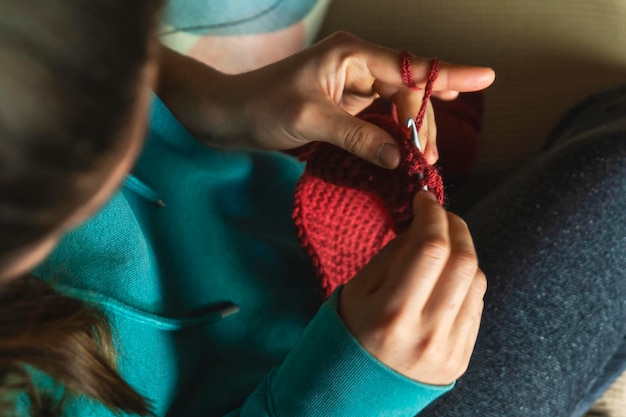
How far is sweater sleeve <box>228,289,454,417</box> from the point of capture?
1.39 feet

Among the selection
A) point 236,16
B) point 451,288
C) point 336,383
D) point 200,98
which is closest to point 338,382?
point 336,383

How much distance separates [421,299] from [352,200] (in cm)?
19

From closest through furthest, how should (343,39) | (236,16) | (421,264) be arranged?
(421,264) < (343,39) < (236,16)

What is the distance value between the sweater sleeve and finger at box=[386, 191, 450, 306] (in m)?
0.05

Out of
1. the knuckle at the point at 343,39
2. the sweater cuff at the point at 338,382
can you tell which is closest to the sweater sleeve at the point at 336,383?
the sweater cuff at the point at 338,382

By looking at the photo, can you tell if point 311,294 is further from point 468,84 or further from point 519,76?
point 519,76

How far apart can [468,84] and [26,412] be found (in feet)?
1.41

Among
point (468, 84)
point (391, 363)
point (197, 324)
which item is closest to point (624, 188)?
point (468, 84)

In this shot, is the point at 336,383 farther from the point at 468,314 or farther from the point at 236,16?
the point at 236,16

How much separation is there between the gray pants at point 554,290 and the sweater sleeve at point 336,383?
11cm

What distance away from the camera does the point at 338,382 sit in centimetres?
43

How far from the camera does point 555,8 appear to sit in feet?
2.69

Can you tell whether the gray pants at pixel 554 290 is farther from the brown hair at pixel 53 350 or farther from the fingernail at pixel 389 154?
the brown hair at pixel 53 350

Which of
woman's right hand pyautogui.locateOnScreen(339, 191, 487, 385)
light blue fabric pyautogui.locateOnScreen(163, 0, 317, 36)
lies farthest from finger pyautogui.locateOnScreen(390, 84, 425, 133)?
light blue fabric pyautogui.locateOnScreen(163, 0, 317, 36)
